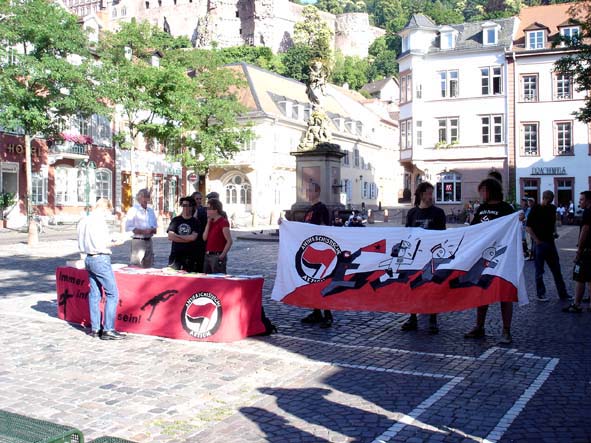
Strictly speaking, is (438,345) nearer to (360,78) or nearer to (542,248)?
(542,248)

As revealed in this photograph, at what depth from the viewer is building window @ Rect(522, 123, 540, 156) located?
46656mm

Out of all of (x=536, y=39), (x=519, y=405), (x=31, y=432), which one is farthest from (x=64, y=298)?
(x=536, y=39)

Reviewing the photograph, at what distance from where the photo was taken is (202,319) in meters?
8.32

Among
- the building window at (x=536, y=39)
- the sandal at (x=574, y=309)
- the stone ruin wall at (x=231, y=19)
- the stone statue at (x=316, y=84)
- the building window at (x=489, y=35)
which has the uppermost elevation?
the stone ruin wall at (x=231, y=19)

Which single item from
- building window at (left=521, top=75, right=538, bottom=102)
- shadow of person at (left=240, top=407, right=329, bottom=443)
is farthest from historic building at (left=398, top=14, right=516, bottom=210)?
shadow of person at (left=240, top=407, right=329, bottom=443)

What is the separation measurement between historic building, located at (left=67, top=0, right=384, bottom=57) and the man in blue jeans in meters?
111

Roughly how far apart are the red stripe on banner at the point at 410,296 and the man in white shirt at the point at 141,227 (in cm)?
272

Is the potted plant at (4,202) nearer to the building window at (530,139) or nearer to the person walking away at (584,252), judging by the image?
the person walking away at (584,252)

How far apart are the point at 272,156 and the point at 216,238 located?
46427mm

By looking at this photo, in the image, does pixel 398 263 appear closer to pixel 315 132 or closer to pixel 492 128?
pixel 315 132

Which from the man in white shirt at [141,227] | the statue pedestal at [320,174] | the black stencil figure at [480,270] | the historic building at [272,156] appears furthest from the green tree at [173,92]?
the black stencil figure at [480,270]

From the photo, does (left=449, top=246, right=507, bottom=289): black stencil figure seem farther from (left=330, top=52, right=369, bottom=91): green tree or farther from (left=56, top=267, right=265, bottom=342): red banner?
(left=330, top=52, right=369, bottom=91): green tree

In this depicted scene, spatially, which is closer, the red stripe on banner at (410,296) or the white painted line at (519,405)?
the white painted line at (519,405)

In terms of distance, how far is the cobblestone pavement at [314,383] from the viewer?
5191 millimetres
